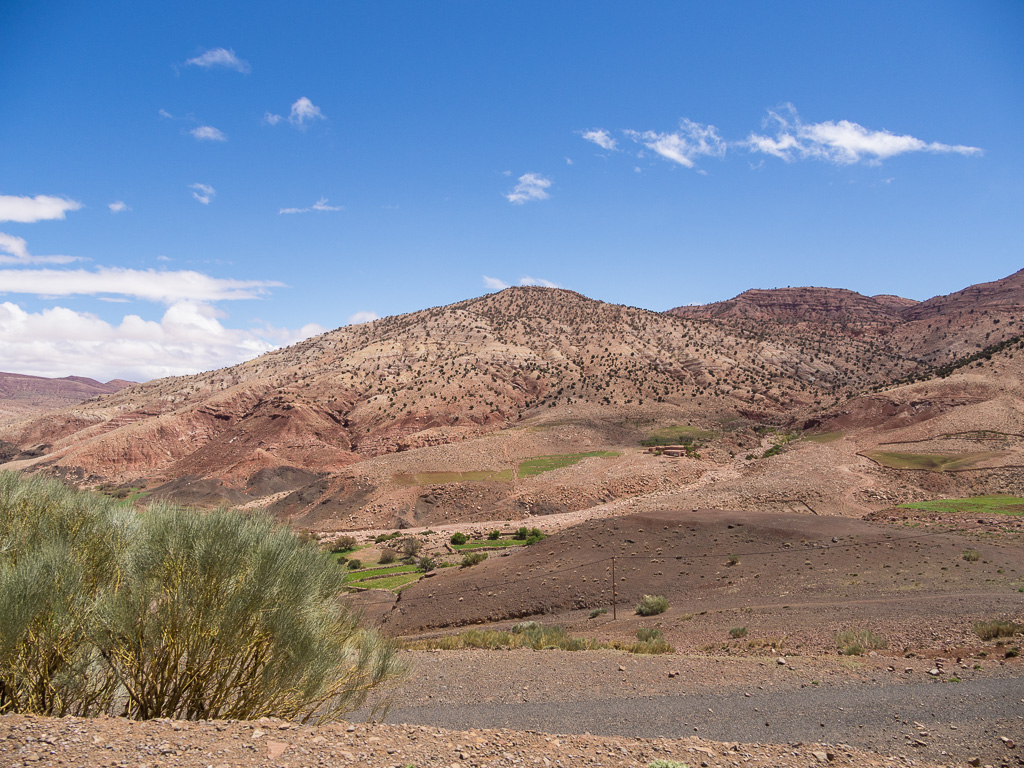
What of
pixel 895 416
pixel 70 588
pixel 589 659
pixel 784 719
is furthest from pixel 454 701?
pixel 895 416

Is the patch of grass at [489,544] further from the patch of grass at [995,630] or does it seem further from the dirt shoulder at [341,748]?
the dirt shoulder at [341,748]

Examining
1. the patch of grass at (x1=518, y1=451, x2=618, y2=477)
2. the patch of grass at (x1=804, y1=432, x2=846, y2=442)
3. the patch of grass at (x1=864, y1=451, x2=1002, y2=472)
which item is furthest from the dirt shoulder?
the patch of grass at (x1=804, y1=432, x2=846, y2=442)

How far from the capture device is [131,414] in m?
78.8

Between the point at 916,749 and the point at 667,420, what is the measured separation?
187 feet

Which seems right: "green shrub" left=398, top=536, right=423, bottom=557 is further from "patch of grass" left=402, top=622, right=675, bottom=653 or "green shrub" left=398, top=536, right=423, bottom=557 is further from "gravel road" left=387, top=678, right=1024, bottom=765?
"gravel road" left=387, top=678, right=1024, bottom=765

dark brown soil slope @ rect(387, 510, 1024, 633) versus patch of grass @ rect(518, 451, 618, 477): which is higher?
patch of grass @ rect(518, 451, 618, 477)

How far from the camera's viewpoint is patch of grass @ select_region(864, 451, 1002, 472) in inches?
1494

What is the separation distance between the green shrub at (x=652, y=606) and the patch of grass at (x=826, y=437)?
36.2 m

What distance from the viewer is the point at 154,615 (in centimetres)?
783

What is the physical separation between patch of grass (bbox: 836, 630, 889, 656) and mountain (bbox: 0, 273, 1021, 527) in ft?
99.1

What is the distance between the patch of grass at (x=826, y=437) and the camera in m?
50.4

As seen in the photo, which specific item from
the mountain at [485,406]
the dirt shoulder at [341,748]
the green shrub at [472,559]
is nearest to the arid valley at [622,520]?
the dirt shoulder at [341,748]

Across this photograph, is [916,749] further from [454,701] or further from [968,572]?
[968,572]

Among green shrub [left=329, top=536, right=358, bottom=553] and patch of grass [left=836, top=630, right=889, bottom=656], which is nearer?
patch of grass [left=836, top=630, right=889, bottom=656]
